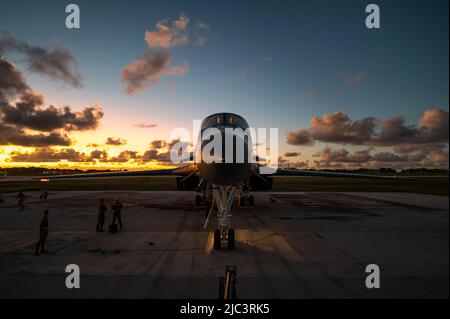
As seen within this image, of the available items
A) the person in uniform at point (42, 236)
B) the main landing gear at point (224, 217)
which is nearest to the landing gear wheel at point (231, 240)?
the main landing gear at point (224, 217)

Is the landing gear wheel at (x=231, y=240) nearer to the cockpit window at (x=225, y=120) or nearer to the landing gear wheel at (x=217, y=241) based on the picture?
the landing gear wheel at (x=217, y=241)

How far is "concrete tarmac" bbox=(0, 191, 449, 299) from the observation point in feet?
17.7

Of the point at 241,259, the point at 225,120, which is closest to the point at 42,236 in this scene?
the point at 241,259

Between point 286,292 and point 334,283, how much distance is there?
4.05ft

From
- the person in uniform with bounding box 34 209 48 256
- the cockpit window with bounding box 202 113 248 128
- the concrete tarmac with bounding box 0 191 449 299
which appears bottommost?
the concrete tarmac with bounding box 0 191 449 299

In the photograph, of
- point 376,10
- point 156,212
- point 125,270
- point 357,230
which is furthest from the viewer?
point 156,212

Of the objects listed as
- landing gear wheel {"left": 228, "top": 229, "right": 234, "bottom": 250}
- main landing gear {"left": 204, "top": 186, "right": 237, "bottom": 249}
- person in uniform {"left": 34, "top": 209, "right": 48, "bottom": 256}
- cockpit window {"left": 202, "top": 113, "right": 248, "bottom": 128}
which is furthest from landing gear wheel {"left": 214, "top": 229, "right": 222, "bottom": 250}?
person in uniform {"left": 34, "top": 209, "right": 48, "bottom": 256}

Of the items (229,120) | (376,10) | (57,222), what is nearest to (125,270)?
(229,120)

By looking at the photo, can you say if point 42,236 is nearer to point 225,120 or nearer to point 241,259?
point 241,259

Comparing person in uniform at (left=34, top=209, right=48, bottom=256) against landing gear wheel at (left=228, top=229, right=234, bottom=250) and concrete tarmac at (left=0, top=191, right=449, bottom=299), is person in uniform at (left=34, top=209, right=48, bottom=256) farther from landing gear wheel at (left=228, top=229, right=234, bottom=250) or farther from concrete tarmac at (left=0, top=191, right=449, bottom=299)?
landing gear wheel at (left=228, top=229, right=234, bottom=250)

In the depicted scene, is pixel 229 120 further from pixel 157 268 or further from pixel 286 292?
pixel 286 292

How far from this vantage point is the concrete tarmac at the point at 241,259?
5.40m

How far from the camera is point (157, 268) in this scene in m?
6.80

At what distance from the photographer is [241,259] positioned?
7.54 m
